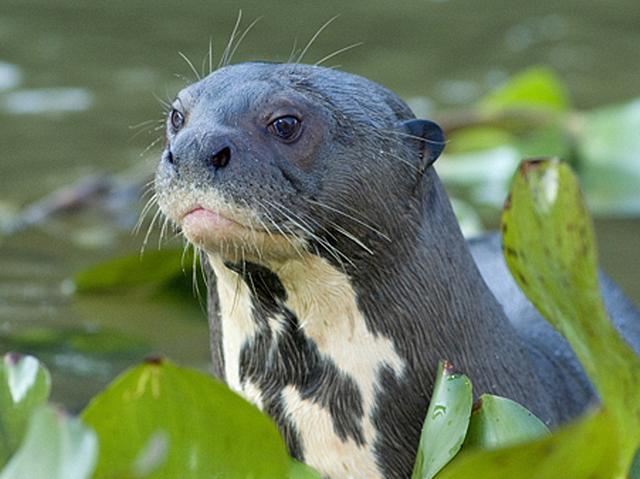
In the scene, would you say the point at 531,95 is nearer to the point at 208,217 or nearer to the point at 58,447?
the point at 208,217

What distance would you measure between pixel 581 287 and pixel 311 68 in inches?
35.9

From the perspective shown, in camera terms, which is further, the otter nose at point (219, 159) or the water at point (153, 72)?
the water at point (153, 72)

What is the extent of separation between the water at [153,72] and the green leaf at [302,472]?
1.94 m

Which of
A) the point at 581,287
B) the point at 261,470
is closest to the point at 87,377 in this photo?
the point at 261,470

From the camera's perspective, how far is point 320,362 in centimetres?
287

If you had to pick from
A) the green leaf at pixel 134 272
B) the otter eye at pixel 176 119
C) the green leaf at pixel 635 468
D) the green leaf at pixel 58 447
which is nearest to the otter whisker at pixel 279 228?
the otter eye at pixel 176 119

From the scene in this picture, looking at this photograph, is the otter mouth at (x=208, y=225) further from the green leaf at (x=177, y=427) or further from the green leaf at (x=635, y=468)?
the green leaf at (x=635, y=468)

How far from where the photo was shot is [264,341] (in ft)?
9.53

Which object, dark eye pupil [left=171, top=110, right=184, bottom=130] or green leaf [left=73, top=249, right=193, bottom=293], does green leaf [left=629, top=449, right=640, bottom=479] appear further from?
green leaf [left=73, top=249, right=193, bottom=293]

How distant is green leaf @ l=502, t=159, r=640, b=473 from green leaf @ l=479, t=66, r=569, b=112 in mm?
4016

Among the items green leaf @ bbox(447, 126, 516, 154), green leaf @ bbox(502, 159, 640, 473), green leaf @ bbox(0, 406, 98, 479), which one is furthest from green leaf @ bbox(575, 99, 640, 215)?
green leaf @ bbox(0, 406, 98, 479)

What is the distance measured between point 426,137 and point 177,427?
3.02 ft

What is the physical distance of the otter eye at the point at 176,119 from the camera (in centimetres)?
288

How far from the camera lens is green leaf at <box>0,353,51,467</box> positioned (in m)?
2.23
